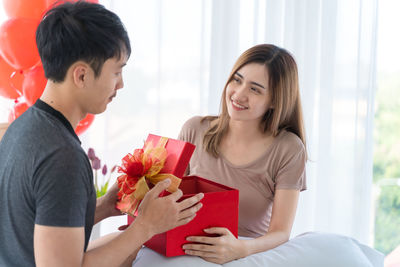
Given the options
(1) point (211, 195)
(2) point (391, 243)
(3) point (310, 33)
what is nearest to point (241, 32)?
(3) point (310, 33)

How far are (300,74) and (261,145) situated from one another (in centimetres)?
110

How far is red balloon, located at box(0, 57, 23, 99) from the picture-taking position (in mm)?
1773

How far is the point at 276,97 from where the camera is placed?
5.02 ft

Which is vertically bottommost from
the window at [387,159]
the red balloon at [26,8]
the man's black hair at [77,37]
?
the window at [387,159]

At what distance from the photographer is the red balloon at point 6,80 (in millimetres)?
1773

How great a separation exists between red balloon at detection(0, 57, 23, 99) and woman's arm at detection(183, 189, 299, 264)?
1.09 m

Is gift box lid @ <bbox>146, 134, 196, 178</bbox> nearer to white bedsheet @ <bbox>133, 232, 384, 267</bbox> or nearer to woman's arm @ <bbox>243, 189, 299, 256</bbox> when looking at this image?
white bedsheet @ <bbox>133, 232, 384, 267</bbox>

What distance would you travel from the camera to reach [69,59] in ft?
3.04

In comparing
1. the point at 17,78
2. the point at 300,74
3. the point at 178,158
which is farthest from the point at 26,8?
the point at 300,74

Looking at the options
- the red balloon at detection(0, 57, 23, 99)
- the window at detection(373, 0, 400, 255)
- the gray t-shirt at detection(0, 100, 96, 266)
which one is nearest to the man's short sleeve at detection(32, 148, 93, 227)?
the gray t-shirt at detection(0, 100, 96, 266)

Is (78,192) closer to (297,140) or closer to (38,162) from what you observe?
(38,162)

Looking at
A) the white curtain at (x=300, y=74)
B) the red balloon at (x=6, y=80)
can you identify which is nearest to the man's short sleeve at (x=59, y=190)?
the red balloon at (x=6, y=80)

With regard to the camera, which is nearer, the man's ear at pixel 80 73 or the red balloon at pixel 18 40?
the man's ear at pixel 80 73

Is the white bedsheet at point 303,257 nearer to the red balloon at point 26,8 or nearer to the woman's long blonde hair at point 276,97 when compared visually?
the woman's long blonde hair at point 276,97
